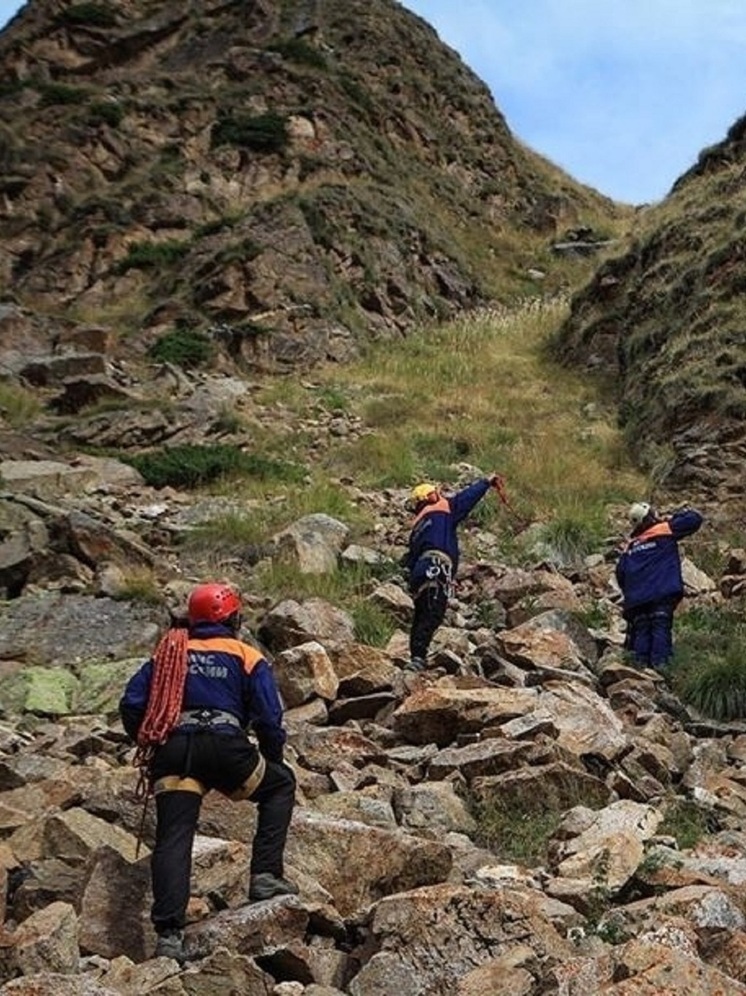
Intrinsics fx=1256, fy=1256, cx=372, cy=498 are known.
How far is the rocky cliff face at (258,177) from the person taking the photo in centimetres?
2436

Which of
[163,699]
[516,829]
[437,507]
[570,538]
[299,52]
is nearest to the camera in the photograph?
[163,699]

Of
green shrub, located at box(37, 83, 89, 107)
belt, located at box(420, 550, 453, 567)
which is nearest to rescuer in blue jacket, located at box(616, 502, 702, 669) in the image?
belt, located at box(420, 550, 453, 567)

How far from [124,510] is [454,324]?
1391 cm

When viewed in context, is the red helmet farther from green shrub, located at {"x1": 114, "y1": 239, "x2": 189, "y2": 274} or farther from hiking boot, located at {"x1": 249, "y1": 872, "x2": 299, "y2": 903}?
green shrub, located at {"x1": 114, "y1": 239, "x2": 189, "y2": 274}

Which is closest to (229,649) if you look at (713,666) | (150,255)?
(713,666)

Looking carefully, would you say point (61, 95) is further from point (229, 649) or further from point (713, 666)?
point (229, 649)

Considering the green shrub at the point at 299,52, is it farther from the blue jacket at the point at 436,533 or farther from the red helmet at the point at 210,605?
the red helmet at the point at 210,605

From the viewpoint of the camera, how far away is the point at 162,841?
15.2 feet

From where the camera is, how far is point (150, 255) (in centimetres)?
2542

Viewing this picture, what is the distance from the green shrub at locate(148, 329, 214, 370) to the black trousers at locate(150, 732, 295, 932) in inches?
659

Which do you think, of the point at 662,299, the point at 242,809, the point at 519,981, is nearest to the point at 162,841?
the point at 242,809

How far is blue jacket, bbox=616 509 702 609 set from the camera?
31.9 feet

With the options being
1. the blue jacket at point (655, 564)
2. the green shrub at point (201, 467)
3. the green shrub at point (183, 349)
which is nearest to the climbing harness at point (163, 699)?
the blue jacket at point (655, 564)

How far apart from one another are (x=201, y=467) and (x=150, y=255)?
1103 cm
